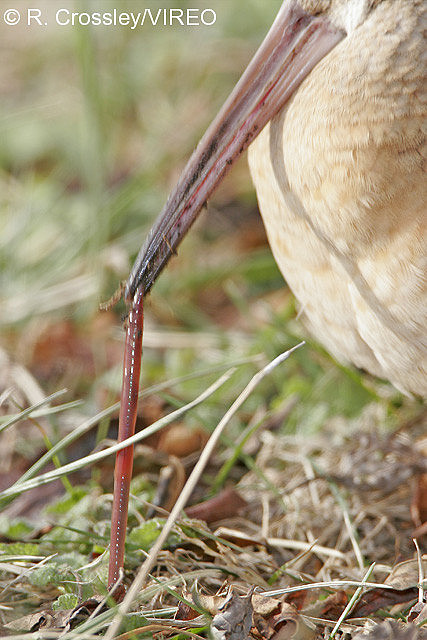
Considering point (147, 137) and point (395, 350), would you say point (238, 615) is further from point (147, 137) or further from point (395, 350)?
point (147, 137)

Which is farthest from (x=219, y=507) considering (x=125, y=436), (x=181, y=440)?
(x=125, y=436)

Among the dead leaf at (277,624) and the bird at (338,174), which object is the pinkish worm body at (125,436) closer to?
the bird at (338,174)

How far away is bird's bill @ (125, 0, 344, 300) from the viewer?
165 centimetres

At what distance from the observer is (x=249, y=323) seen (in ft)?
8.27

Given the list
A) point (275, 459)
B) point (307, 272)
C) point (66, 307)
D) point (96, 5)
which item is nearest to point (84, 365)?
point (66, 307)

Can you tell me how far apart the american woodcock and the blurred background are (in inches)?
11.8

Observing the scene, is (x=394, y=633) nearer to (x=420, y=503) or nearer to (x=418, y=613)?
(x=418, y=613)

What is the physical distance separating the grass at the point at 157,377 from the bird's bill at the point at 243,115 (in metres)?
0.28

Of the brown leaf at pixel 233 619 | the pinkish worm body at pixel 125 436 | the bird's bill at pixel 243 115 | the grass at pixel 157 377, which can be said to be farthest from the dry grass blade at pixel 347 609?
the bird's bill at pixel 243 115

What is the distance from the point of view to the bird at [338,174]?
4.99 ft

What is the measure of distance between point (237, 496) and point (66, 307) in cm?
101

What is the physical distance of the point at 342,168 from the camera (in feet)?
5.05

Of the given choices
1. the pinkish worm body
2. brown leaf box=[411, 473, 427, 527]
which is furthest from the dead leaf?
brown leaf box=[411, 473, 427, 527]

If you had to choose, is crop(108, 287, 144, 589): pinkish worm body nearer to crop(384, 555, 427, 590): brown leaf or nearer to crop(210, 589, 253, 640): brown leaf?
crop(210, 589, 253, 640): brown leaf
